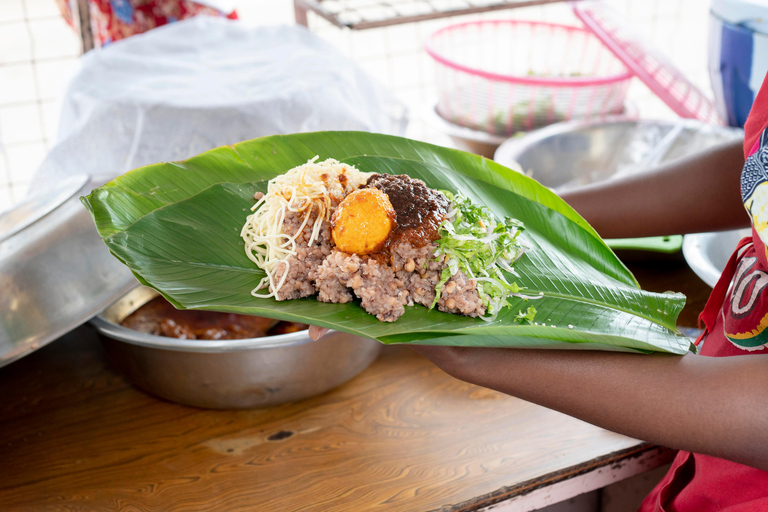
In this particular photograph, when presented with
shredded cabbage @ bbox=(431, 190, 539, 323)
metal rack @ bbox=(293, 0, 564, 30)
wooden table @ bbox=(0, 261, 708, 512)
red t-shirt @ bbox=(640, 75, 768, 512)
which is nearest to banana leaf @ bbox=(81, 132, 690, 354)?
shredded cabbage @ bbox=(431, 190, 539, 323)

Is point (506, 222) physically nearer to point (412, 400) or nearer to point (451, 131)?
point (412, 400)

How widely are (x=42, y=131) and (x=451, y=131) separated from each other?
145 inches

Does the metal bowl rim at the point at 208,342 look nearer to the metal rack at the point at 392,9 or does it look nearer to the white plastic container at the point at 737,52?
the metal rack at the point at 392,9

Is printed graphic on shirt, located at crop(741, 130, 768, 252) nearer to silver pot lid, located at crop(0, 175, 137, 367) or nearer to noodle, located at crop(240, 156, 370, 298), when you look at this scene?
noodle, located at crop(240, 156, 370, 298)

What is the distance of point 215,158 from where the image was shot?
1.29 meters

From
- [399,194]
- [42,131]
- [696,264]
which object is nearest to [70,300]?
[399,194]

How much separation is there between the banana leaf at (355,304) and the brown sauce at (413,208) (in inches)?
5.4

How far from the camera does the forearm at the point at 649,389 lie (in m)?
0.87

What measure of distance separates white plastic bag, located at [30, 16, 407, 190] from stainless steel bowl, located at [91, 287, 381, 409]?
0.94 meters

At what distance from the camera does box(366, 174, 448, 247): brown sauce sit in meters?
1.11

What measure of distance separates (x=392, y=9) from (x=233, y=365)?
4.46 ft

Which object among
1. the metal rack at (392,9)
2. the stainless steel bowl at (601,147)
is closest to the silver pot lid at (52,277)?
the metal rack at (392,9)

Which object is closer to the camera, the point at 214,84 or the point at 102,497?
the point at 102,497

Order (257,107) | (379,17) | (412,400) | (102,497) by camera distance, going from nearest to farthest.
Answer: (102,497) → (412,400) → (379,17) → (257,107)
